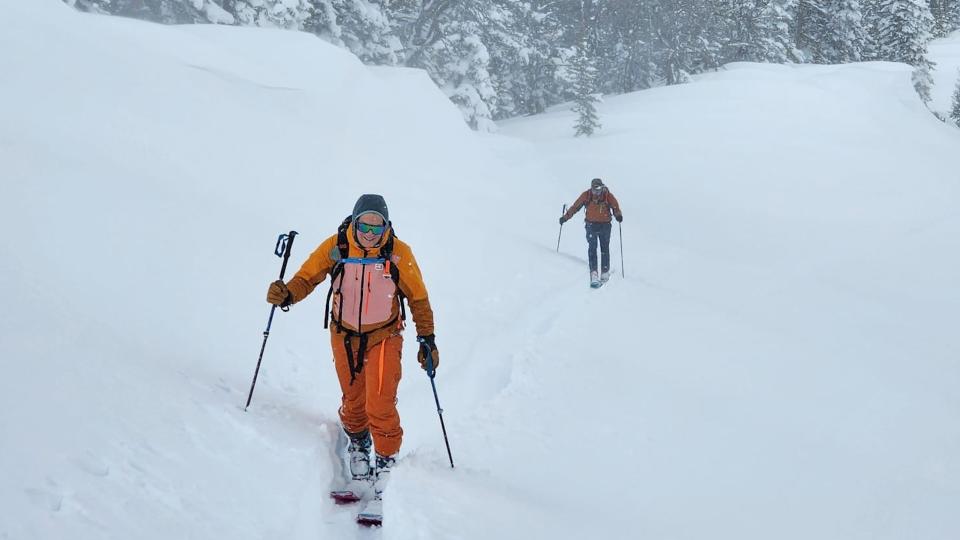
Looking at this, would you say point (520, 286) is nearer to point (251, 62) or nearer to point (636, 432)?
point (636, 432)

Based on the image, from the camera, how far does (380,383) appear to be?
5.02m

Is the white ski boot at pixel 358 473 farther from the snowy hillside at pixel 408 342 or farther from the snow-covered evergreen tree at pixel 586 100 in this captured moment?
the snow-covered evergreen tree at pixel 586 100

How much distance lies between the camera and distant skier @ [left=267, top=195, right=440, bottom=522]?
4.91m

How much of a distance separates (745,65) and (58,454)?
132ft

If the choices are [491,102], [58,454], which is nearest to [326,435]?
[58,454]

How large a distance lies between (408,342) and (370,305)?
13.6 ft

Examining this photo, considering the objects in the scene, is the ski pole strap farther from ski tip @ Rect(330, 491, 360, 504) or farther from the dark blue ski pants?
the dark blue ski pants

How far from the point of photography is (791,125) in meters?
30.9

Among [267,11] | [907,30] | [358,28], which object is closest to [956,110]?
[907,30]

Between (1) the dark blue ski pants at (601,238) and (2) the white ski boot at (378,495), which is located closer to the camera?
(2) the white ski boot at (378,495)

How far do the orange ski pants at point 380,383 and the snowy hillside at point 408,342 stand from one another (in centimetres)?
33

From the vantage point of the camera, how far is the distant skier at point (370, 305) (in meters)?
4.91

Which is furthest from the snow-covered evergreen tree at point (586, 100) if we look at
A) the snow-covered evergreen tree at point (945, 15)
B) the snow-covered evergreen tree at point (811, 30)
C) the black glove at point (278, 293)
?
the snow-covered evergreen tree at point (945, 15)

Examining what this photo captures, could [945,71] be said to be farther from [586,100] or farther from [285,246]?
[285,246]
